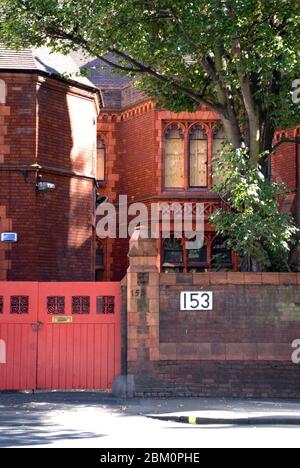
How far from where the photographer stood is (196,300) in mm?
18078

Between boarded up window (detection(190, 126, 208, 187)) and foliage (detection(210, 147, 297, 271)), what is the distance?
1282cm

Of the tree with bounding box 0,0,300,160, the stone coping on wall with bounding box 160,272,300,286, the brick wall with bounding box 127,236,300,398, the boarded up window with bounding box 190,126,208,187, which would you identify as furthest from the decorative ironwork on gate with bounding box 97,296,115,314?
the boarded up window with bounding box 190,126,208,187

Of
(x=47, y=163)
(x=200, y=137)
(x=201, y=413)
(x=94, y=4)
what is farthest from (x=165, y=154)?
(x=201, y=413)

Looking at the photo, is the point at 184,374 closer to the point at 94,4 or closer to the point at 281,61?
the point at 281,61

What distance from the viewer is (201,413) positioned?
1522cm

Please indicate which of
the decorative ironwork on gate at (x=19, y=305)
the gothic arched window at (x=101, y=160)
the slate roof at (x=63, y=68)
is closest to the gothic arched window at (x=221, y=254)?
the gothic arched window at (x=101, y=160)

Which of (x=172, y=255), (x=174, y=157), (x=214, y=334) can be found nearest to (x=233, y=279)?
(x=214, y=334)

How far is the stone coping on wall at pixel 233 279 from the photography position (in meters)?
18.1

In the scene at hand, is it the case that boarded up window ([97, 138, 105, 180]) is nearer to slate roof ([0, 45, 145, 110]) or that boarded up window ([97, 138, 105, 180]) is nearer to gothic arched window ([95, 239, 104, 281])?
slate roof ([0, 45, 145, 110])

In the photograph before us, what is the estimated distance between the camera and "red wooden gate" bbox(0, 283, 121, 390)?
1841cm

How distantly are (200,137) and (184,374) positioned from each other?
15.4m

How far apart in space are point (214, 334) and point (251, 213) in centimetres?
258

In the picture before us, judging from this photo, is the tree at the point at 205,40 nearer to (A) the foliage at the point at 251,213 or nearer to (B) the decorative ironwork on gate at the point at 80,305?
(A) the foliage at the point at 251,213

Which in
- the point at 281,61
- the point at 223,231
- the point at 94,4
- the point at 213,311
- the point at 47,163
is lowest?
the point at 213,311
